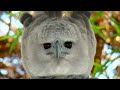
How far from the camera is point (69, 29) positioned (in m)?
0.77

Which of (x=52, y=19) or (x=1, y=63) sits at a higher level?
(x=52, y=19)

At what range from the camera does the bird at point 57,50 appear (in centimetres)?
76

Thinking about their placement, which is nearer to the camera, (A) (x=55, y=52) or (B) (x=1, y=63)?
(A) (x=55, y=52)

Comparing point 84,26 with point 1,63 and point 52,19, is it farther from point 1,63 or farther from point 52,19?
point 1,63

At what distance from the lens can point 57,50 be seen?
757 mm

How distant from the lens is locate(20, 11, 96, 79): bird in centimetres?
76
